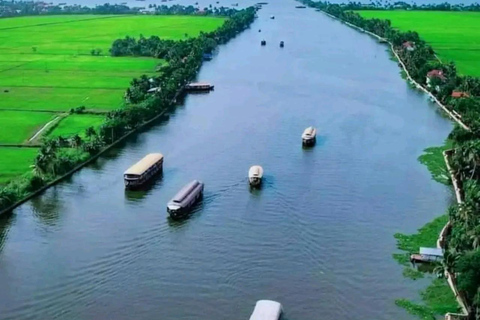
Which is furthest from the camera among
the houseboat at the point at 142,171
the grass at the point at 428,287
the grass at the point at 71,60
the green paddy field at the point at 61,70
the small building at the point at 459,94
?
the grass at the point at 71,60

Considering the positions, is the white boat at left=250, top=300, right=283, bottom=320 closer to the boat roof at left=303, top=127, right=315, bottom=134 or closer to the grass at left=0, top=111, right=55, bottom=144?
the boat roof at left=303, top=127, right=315, bottom=134

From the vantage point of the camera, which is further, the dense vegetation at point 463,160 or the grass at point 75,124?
the grass at point 75,124

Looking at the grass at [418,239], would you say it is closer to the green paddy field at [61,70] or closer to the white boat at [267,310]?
the white boat at [267,310]

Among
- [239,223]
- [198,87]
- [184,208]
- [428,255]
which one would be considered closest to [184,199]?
[184,208]

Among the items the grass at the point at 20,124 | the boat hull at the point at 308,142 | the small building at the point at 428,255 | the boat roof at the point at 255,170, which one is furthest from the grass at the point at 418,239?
the grass at the point at 20,124

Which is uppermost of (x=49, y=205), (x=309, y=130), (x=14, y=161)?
(x=309, y=130)

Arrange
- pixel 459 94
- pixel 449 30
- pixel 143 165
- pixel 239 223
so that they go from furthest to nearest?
pixel 449 30 < pixel 459 94 < pixel 143 165 < pixel 239 223

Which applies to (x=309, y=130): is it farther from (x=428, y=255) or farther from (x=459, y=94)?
(x=428, y=255)
